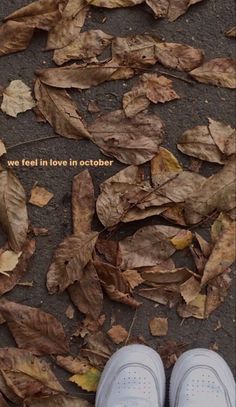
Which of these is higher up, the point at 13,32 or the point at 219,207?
the point at 13,32

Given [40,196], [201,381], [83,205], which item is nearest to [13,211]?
[40,196]

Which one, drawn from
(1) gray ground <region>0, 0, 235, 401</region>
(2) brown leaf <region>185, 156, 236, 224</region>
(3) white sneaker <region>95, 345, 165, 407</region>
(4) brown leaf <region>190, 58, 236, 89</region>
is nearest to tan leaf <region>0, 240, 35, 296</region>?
(1) gray ground <region>0, 0, 235, 401</region>

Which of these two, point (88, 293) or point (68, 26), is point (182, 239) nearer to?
point (88, 293)

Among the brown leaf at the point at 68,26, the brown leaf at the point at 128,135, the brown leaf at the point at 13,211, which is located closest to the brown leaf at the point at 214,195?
the brown leaf at the point at 128,135

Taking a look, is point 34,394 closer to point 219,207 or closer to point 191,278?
point 191,278

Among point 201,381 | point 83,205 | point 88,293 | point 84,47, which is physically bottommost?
point 201,381

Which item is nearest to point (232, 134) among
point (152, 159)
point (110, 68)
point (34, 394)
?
point (152, 159)
